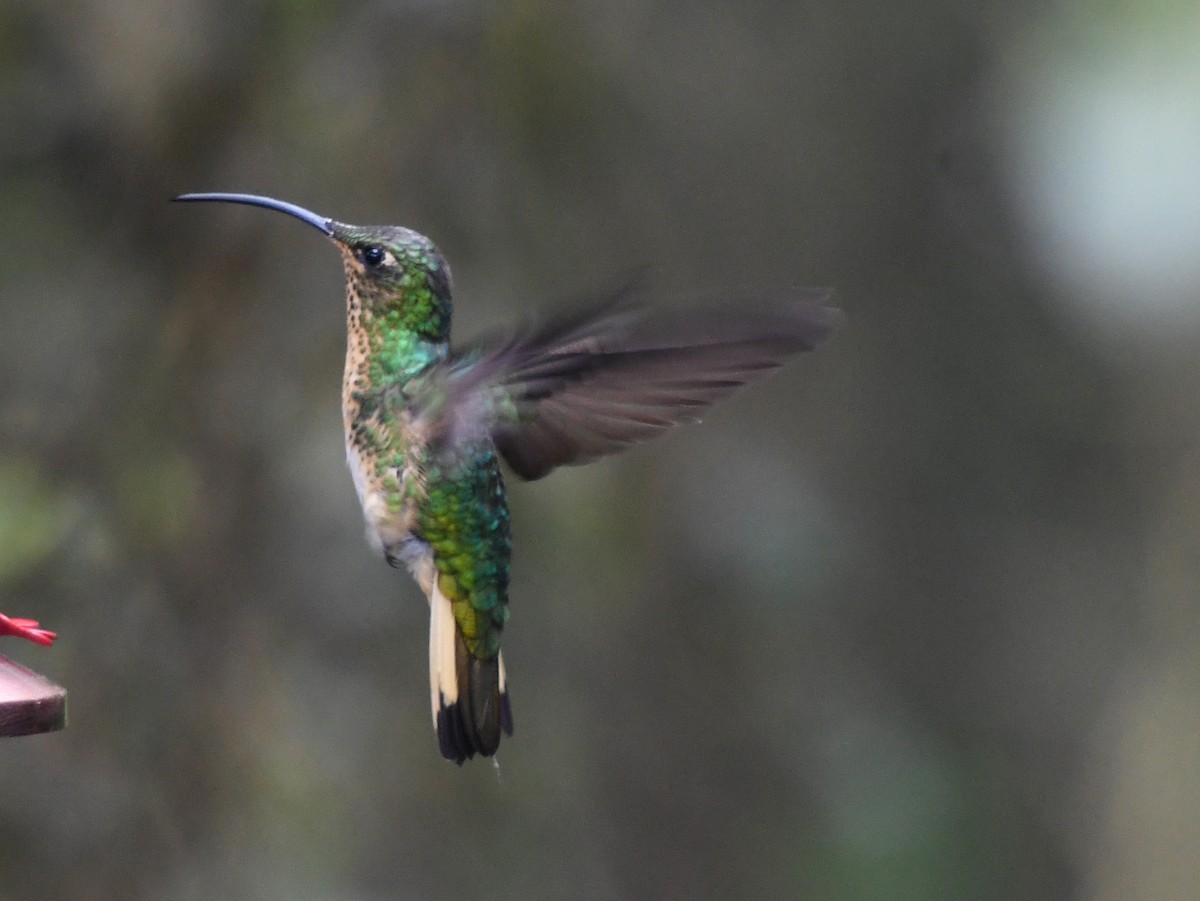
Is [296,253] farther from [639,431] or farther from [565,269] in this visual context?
[639,431]

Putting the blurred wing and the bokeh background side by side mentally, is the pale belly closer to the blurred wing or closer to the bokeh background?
the blurred wing

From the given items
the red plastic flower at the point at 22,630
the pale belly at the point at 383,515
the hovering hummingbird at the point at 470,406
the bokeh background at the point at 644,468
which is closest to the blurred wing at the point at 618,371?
the hovering hummingbird at the point at 470,406

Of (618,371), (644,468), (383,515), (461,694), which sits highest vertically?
(644,468)

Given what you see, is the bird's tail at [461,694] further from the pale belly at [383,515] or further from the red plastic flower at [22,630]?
the red plastic flower at [22,630]

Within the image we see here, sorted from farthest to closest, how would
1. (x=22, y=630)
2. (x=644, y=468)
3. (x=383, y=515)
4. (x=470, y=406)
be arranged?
(x=644, y=468) → (x=383, y=515) → (x=470, y=406) → (x=22, y=630)

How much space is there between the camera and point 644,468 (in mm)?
3756

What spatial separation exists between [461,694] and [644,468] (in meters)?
1.91

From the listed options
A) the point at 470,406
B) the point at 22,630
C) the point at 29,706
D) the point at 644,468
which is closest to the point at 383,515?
the point at 470,406

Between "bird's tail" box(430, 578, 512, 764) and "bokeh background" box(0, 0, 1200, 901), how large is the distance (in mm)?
1110

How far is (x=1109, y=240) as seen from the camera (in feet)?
8.66

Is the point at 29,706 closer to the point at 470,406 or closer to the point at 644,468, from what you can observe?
the point at 470,406

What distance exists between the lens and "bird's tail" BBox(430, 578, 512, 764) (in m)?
1.82

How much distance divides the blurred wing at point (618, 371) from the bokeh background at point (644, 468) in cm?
127

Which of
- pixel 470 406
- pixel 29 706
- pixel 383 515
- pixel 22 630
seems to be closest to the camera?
pixel 29 706
